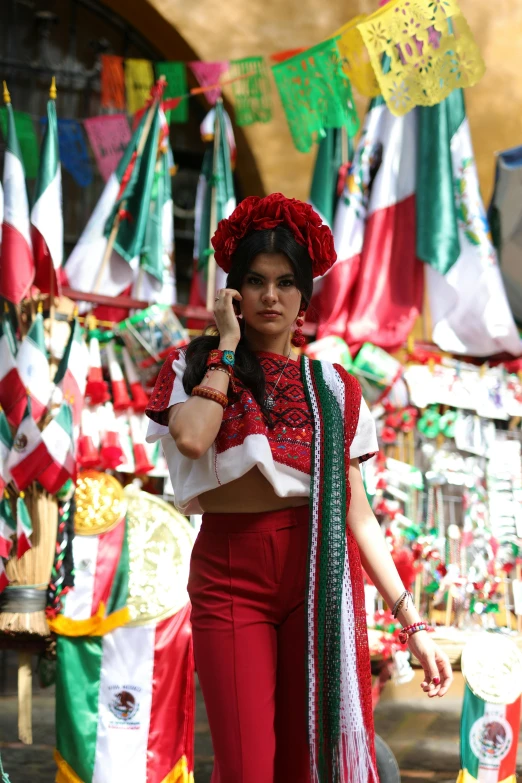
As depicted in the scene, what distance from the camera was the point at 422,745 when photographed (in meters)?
3.89

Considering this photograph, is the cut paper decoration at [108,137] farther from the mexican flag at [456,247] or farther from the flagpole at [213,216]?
the mexican flag at [456,247]

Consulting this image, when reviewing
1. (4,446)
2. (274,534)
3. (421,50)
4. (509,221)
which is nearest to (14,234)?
(4,446)

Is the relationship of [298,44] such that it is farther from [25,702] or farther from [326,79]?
[25,702]

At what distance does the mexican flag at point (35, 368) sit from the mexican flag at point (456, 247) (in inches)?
71.2

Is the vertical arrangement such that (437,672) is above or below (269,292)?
below

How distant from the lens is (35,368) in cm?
321

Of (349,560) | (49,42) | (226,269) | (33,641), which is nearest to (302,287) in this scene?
(226,269)

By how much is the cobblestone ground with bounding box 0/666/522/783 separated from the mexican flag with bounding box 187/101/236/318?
1.94m

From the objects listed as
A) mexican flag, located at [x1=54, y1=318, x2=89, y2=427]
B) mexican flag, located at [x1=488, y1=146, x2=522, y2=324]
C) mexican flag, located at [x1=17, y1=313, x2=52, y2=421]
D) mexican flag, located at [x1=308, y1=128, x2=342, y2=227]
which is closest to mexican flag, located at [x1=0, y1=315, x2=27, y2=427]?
mexican flag, located at [x1=17, y1=313, x2=52, y2=421]

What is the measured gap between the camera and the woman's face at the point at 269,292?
1844 millimetres

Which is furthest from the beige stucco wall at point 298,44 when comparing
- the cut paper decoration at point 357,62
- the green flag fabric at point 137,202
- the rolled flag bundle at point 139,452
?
the rolled flag bundle at point 139,452

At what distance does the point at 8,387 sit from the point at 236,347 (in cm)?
157

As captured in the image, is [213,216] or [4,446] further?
[213,216]

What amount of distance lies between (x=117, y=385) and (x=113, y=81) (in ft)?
6.64
